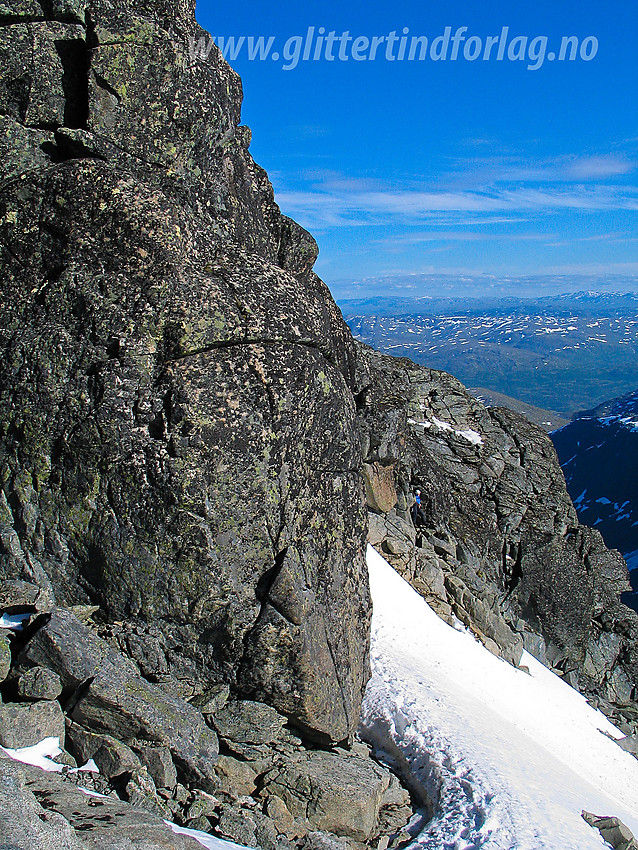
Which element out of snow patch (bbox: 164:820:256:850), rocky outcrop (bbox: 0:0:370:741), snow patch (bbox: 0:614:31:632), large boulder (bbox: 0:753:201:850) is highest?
rocky outcrop (bbox: 0:0:370:741)

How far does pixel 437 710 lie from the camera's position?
65.9 ft

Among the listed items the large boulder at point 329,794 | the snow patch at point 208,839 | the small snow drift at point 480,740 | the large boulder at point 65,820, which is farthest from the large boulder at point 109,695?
the small snow drift at point 480,740

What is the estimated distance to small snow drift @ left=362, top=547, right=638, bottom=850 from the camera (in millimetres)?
15273

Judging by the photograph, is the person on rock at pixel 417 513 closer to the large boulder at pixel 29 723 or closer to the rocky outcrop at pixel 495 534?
the rocky outcrop at pixel 495 534

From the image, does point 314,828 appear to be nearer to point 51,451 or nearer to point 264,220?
point 51,451

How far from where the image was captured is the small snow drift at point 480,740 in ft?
50.1

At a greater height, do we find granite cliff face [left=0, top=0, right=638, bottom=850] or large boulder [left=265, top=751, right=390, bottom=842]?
granite cliff face [left=0, top=0, right=638, bottom=850]

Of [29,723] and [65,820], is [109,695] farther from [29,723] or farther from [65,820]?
[65,820]

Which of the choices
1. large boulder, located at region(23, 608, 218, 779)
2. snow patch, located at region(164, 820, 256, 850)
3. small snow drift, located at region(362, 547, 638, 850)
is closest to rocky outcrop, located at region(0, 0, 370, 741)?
large boulder, located at region(23, 608, 218, 779)

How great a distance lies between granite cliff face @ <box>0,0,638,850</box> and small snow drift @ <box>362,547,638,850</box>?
1647 mm

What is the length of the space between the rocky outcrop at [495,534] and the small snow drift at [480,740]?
148 inches

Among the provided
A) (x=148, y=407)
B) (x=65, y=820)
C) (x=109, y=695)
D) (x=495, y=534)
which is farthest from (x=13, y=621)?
(x=495, y=534)

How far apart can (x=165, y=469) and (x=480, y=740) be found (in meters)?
13.2

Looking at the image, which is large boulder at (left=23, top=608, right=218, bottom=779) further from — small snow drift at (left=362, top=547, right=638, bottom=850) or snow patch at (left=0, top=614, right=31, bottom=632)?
small snow drift at (left=362, top=547, right=638, bottom=850)
